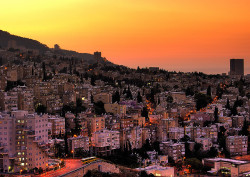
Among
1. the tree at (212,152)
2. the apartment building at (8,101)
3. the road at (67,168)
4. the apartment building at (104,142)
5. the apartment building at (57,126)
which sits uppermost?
the apartment building at (8,101)

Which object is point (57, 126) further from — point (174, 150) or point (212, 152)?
point (212, 152)

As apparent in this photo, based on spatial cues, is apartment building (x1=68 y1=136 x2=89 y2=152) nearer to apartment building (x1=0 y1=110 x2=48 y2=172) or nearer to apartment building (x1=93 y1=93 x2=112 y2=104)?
apartment building (x1=0 y1=110 x2=48 y2=172)

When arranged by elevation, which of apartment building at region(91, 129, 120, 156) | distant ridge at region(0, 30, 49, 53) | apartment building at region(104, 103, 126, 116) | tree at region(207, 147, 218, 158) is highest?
distant ridge at region(0, 30, 49, 53)

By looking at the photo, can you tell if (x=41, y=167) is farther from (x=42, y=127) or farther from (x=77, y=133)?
(x=77, y=133)

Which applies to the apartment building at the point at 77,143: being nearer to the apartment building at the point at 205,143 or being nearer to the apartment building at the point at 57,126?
the apartment building at the point at 57,126

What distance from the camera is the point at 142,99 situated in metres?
43.5

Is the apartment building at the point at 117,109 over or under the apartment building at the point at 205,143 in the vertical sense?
over

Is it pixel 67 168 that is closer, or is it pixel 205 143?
pixel 67 168

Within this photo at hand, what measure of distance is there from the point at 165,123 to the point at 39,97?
30.3 feet

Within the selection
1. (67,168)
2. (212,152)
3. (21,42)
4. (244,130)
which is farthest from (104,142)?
(21,42)

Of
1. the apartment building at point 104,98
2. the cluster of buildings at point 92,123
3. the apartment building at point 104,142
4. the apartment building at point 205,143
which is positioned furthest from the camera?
the apartment building at point 104,98

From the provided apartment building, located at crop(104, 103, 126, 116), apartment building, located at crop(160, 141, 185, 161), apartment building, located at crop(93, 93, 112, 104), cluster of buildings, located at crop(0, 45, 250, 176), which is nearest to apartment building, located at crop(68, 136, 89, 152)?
cluster of buildings, located at crop(0, 45, 250, 176)

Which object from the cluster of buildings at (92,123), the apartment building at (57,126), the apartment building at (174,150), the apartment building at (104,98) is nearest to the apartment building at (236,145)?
the cluster of buildings at (92,123)

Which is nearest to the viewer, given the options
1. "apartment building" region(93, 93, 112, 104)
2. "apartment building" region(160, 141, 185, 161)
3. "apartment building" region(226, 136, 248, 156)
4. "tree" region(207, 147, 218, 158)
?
"apartment building" region(160, 141, 185, 161)
